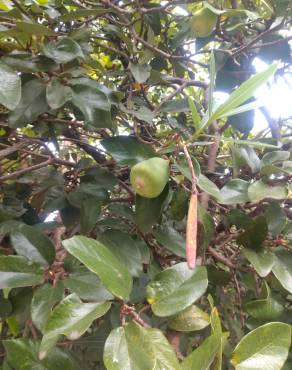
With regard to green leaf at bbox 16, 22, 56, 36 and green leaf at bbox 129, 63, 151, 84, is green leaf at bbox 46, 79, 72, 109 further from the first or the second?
green leaf at bbox 129, 63, 151, 84

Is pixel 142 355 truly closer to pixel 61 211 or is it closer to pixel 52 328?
pixel 52 328

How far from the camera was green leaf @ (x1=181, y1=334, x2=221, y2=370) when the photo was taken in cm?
48

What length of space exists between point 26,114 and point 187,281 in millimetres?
404

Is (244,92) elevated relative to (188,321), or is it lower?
elevated

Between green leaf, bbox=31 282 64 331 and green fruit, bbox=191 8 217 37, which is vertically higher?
green fruit, bbox=191 8 217 37

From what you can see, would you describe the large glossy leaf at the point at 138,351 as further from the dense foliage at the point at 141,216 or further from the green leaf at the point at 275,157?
the green leaf at the point at 275,157

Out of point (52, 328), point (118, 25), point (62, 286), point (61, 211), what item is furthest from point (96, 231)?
point (118, 25)

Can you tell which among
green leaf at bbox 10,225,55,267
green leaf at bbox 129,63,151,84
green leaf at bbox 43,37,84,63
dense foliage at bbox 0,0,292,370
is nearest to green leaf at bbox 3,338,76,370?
dense foliage at bbox 0,0,292,370

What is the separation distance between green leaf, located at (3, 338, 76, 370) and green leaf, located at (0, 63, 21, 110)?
0.34 m

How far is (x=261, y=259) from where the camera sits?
2.28ft

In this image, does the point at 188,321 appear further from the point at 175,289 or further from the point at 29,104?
the point at 29,104

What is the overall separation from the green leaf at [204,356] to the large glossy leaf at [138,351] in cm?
2

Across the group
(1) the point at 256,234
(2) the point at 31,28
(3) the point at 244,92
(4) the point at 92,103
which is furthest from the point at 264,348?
(2) the point at 31,28

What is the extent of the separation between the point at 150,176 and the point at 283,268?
0.28 m
